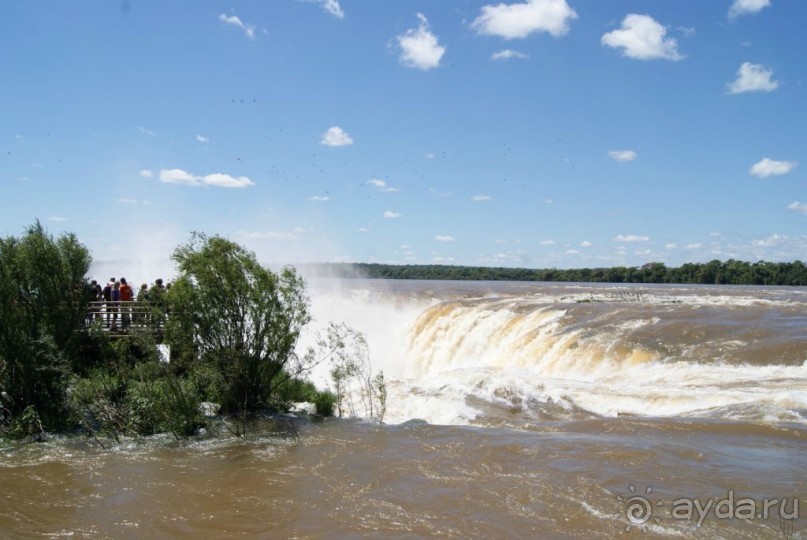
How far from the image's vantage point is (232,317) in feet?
35.4

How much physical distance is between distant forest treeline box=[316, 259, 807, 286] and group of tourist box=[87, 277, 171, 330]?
67952 mm

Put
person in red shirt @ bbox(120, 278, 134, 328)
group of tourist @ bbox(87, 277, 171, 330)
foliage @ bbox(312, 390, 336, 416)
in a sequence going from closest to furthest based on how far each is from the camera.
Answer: group of tourist @ bbox(87, 277, 171, 330), foliage @ bbox(312, 390, 336, 416), person in red shirt @ bbox(120, 278, 134, 328)

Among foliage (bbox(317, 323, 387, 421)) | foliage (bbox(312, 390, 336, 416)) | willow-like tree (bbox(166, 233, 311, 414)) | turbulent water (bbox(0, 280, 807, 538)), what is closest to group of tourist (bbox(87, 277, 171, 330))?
willow-like tree (bbox(166, 233, 311, 414))

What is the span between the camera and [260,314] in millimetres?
10906

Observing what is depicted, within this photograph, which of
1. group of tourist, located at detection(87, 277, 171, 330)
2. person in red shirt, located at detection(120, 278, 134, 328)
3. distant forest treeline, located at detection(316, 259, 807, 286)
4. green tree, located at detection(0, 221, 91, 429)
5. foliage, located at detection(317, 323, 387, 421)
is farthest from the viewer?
distant forest treeline, located at detection(316, 259, 807, 286)

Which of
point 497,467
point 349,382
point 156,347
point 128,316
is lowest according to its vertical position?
point 497,467

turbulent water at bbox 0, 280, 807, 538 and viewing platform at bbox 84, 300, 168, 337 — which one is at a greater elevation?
viewing platform at bbox 84, 300, 168, 337

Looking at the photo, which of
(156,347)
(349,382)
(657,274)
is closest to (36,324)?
(156,347)

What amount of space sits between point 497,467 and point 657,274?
259ft

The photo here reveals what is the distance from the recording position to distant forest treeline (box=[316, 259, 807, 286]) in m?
65.4

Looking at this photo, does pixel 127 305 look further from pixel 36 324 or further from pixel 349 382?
pixel 349 382

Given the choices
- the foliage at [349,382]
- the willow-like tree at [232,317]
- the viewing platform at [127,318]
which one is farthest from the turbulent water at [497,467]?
the viewing platform at [127,318]

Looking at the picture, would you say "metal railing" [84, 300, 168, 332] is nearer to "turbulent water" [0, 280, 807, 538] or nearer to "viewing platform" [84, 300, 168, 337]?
"viewing platform" [84, 300, 168, 337]

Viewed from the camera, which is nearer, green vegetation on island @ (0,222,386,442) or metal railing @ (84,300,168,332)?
green vegetation on island @ (0,222,386,442)
